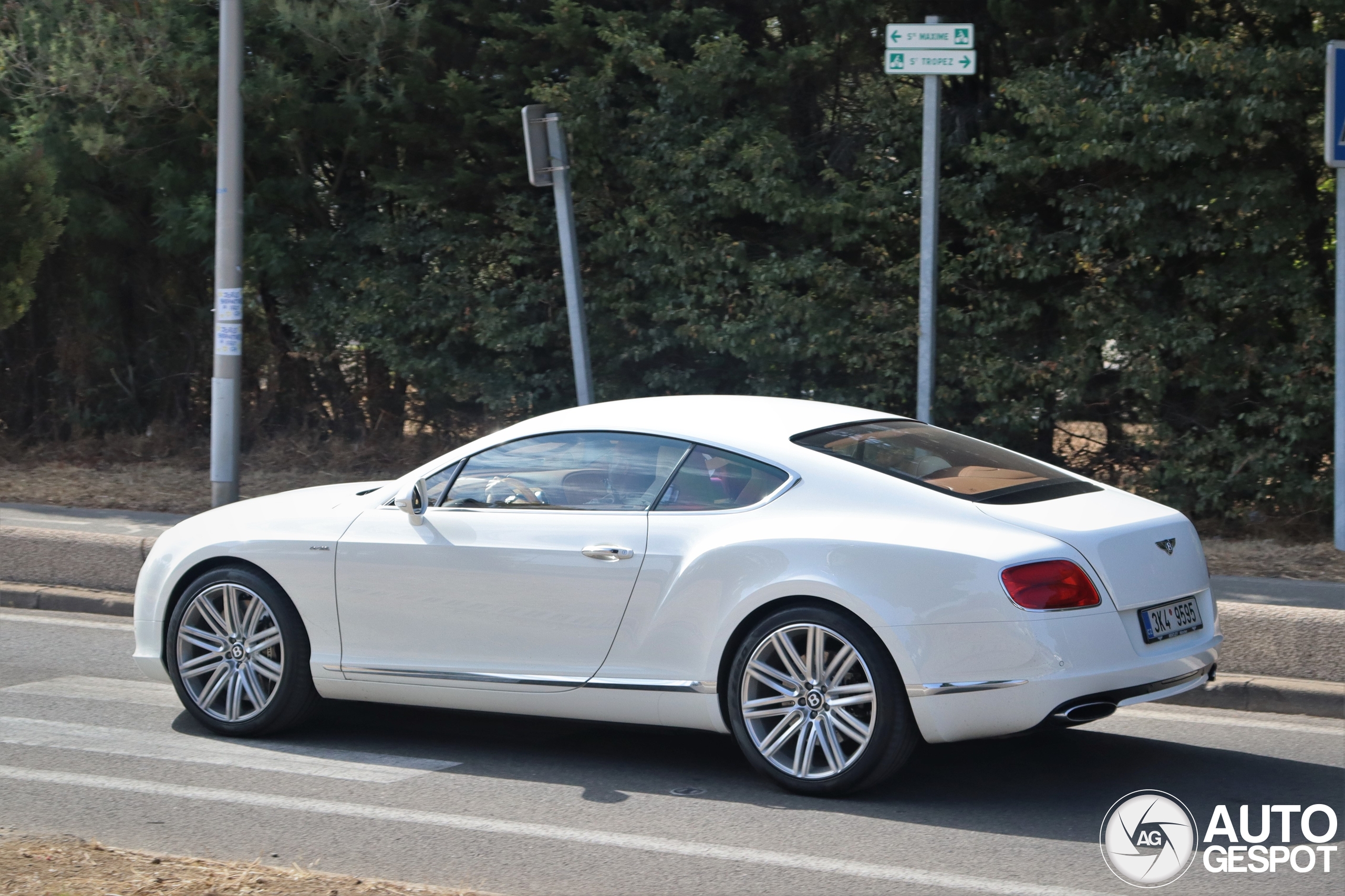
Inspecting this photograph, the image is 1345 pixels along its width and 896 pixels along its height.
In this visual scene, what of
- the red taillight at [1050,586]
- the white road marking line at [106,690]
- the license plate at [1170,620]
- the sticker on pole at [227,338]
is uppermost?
the sticker on pole at [227,338]

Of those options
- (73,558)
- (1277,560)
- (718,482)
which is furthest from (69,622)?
(1277,560)

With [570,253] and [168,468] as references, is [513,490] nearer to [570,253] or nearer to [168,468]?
[570,253]

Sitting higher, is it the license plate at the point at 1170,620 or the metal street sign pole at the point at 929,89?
the metal street sign pole at the point at 929,89

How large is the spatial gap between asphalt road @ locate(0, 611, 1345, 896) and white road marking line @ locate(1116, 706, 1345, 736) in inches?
0.8

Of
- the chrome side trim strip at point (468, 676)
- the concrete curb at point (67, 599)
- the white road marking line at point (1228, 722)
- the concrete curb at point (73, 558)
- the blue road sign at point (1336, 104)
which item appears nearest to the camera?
the chrome side trim strip at point (468, 676)

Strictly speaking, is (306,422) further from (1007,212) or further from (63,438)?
(1007,212)

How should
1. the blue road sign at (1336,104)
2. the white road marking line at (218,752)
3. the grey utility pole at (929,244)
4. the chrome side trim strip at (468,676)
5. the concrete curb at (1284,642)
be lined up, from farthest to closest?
the blue road sign at (1336,104)
the grey utility pole at (929,244)
the concrete curb at (1284,642)
the white road marking line at (218,752)
the chrome side trim strip at (468,676)

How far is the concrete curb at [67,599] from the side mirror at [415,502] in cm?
413

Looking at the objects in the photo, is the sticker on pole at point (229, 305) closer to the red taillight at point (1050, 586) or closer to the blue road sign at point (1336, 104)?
the blue road sign at point (1336, 104)

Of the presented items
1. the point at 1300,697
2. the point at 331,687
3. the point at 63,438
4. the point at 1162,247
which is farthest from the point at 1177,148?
the point at 63,438

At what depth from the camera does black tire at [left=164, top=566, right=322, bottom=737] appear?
6.22 metres

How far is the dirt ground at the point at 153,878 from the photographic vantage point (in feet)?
13.8

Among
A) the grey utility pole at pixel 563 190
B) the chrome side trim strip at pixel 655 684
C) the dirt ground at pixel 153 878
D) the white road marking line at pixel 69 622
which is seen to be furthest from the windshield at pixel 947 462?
the white road marking line at pixel 69 622

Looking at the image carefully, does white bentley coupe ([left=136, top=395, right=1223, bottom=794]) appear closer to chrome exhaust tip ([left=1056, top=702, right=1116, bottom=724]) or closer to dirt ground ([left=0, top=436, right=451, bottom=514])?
chrome exhaust tip ([left=1056, top=702, right=1116, bottom=724])
